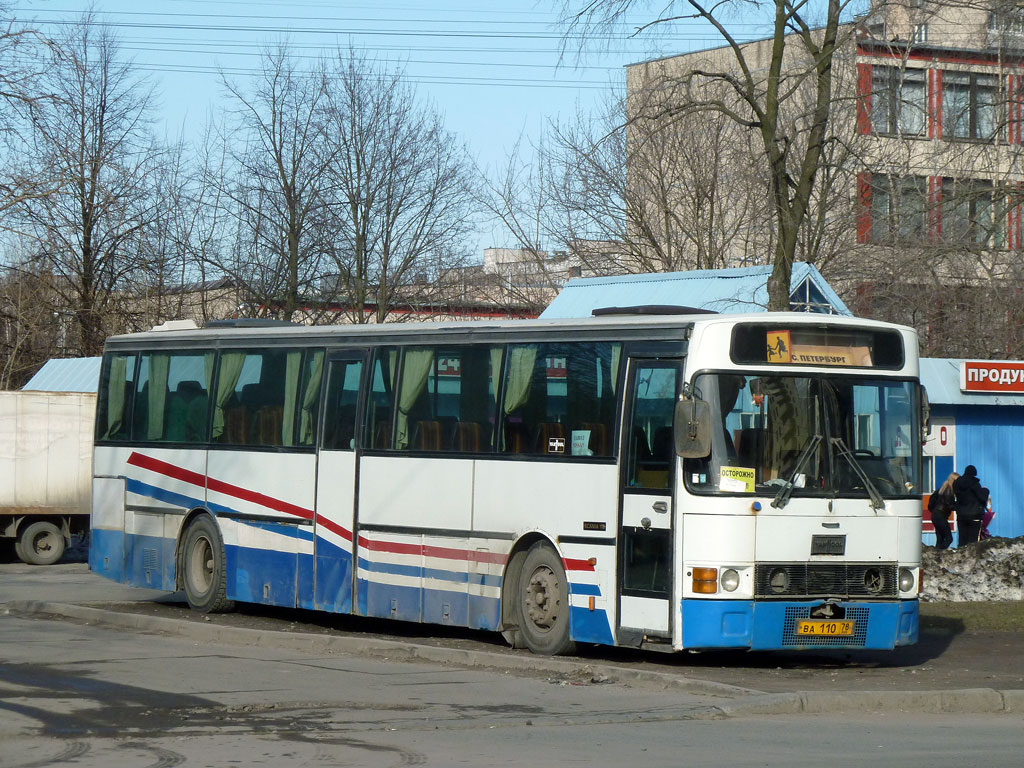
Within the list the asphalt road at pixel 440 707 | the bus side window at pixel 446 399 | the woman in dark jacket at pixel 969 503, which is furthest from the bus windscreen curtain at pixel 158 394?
the woman in dark jacket at pixel 969 503

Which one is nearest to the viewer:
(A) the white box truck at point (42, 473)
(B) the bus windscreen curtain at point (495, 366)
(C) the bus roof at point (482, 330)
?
(C) the bus roof at point (482, 330)

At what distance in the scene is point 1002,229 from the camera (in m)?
18.8

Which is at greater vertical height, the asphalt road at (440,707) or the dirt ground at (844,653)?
the dirt ground at (844,653)

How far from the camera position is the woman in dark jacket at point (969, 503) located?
969 inches

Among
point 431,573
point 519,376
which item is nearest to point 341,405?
point 431,573

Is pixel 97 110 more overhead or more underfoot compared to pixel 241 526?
more overhead

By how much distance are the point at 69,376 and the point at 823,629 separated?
92.9ft

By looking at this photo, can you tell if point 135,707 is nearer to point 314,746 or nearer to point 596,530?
point 314,746

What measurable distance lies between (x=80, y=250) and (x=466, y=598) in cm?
3020

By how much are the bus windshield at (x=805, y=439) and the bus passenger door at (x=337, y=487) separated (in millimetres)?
4514

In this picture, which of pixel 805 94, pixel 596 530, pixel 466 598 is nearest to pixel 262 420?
pixel 466 598

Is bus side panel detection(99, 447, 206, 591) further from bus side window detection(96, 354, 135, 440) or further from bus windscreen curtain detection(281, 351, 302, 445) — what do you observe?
bus windscreen curtain detection(281, 351, 302, 445)

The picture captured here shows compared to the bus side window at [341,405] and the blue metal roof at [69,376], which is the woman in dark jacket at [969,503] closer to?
the bus side window at [341,405]

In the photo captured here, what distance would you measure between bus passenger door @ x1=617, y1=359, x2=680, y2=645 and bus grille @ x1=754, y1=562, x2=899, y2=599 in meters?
0.78
